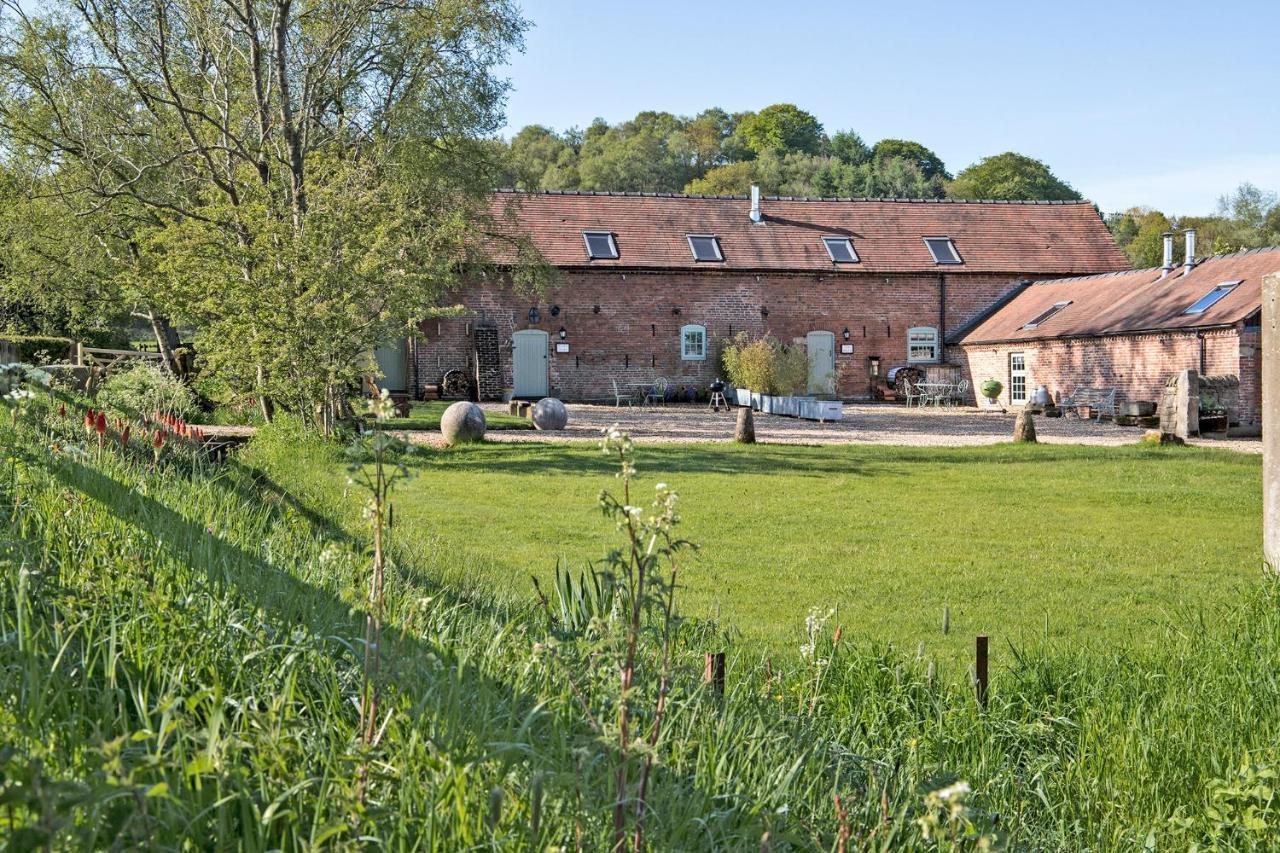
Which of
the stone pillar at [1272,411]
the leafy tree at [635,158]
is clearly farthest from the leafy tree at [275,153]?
the leafy tree at [635,158]

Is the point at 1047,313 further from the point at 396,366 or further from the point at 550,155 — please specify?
the point at 550,155

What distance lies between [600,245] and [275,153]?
1560cm

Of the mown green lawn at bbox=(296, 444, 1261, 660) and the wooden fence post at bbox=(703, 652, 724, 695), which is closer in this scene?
the wooden fence post at bbox=(703, 652, 724, 695)

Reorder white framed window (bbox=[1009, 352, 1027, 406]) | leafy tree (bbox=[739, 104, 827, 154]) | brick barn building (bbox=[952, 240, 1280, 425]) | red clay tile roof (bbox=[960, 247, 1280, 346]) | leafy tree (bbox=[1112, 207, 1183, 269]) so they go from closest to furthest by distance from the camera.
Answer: brick barn building (bbox=[952, 240, 1280, 425]) → red clay tile roof (bbox=[960, 247, 1280, 346]) → white framed window (bbox=[1009, 352, 1027, 406]) → leafy tree (bbox=[1112, 207, 1183, 269]) → leafy tree (bbox=[739, 104, 827, 154])

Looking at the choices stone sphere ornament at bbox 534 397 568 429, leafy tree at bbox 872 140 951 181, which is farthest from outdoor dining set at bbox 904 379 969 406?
leafy tree at bbox 872 140 951 181

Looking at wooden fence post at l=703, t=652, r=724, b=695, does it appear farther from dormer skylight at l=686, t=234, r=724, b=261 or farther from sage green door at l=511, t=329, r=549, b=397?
dormer skylight at l=686, t=234, r=724, b=261

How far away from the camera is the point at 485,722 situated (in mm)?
2566

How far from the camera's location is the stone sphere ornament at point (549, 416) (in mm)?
20156

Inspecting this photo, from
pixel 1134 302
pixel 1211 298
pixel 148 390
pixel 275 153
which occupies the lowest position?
pixel 148 390

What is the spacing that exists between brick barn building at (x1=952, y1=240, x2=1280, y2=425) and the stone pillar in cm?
1632

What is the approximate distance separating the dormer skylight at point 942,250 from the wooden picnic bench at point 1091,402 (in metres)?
7.50

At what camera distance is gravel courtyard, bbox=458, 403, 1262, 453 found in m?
19.0

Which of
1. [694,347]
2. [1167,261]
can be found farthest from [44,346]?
[1167,261]

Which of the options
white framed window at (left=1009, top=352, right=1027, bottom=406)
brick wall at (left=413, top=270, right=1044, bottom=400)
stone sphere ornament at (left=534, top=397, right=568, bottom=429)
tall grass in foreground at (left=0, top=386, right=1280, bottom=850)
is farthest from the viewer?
brick wall at (left=413, top=270, right=1044, bottom=400)
